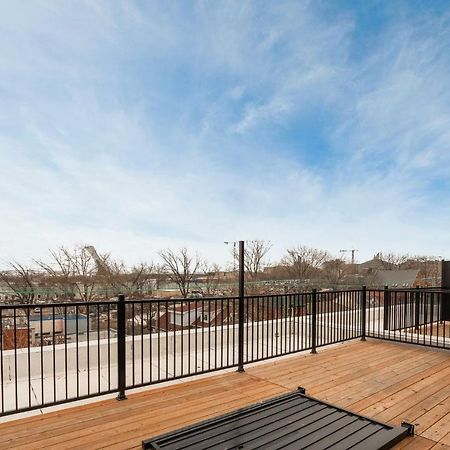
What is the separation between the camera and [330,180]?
11.6 metres

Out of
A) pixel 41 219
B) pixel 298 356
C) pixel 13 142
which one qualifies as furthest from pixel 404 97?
pixel 41 219

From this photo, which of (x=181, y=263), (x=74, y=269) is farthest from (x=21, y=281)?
(x=181, y=263)

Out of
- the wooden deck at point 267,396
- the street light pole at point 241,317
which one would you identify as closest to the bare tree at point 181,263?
the street light pole at point 241,317

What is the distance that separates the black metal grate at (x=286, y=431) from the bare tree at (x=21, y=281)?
19.7ft

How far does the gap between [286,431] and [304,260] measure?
50.5 ft

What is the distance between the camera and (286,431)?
2203 millimetres

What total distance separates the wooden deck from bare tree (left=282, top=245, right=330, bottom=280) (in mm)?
11606

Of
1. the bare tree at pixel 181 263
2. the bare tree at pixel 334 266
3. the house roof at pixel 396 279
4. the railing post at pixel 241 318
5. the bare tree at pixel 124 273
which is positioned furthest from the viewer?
the bare tree at pixel 334 266

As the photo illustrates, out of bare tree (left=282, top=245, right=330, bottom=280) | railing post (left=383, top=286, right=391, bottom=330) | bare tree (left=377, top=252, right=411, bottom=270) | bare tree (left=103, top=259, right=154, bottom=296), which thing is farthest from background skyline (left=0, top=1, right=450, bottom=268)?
railing post (left=383, top=286, right=391, bottom=330)

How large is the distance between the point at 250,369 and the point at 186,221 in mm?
12582

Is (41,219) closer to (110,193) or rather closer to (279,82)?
(110,193)

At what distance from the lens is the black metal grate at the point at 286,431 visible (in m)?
2.03

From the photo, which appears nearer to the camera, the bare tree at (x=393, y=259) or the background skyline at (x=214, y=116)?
the background skyline at (x=214, y=116)

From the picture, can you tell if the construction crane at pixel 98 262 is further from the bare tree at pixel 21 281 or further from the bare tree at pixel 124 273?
the bare tree at pixel 21 281
